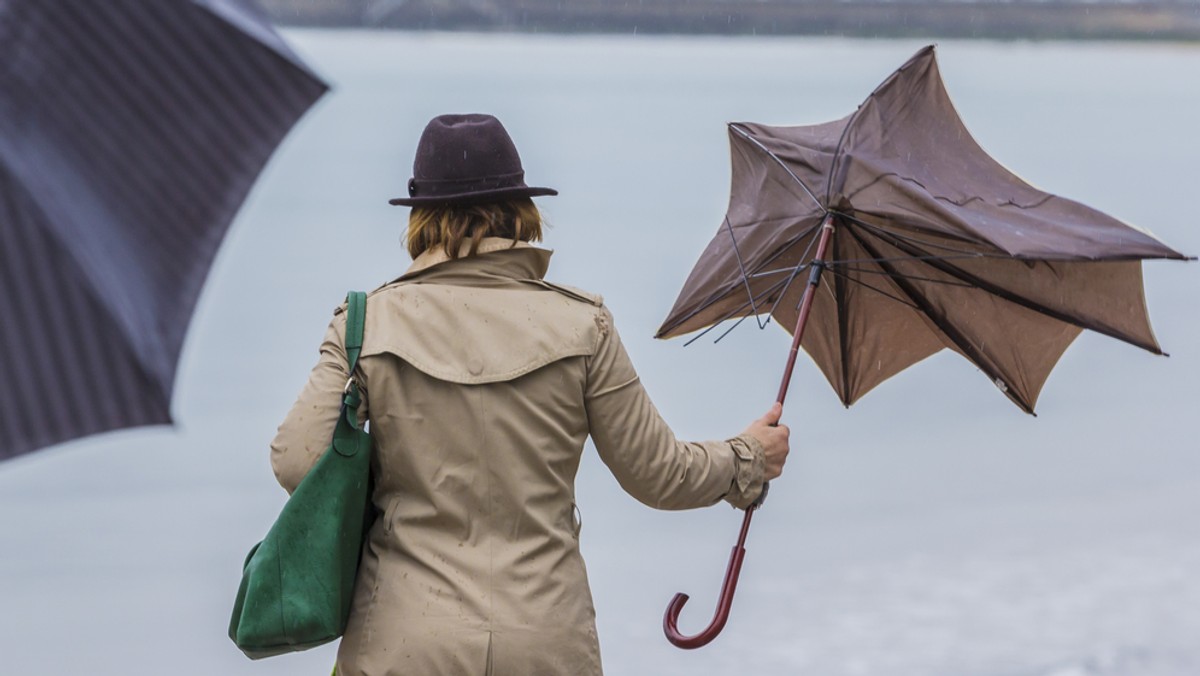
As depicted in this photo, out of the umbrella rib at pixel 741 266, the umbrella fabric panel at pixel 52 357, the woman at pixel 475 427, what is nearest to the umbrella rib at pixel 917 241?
the umbrella rib at pixel 741 266

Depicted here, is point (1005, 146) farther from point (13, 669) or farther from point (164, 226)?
point (164, 226)

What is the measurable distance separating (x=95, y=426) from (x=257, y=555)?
1.45ft

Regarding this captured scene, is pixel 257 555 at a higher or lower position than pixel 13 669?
higher

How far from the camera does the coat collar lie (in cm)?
243

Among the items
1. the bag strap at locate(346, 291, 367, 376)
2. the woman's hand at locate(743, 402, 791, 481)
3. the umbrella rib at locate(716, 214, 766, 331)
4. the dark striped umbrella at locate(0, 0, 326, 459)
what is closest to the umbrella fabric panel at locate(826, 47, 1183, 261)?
the umbrella rib at locate(716, 214, 766, 331)

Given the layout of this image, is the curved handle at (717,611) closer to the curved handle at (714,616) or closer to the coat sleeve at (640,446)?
the curved handle at (714,616)

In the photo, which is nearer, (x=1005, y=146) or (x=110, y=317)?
(x=110, y=317)

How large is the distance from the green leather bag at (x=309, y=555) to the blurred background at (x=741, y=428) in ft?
1.39

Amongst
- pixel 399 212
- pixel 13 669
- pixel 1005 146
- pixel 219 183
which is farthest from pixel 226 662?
pixel 1005 146

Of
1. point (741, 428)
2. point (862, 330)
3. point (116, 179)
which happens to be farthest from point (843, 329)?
point (741, 428)

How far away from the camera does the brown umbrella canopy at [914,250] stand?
2.81 meters

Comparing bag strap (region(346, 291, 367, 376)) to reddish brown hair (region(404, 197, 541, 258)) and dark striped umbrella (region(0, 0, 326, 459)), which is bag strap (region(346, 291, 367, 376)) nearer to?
reddish brown hair (region(404, 197, 541, 258))

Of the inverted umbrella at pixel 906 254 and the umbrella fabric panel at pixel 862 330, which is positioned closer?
the inverted umbrella at pixel 906 254

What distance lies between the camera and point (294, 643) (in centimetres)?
234
